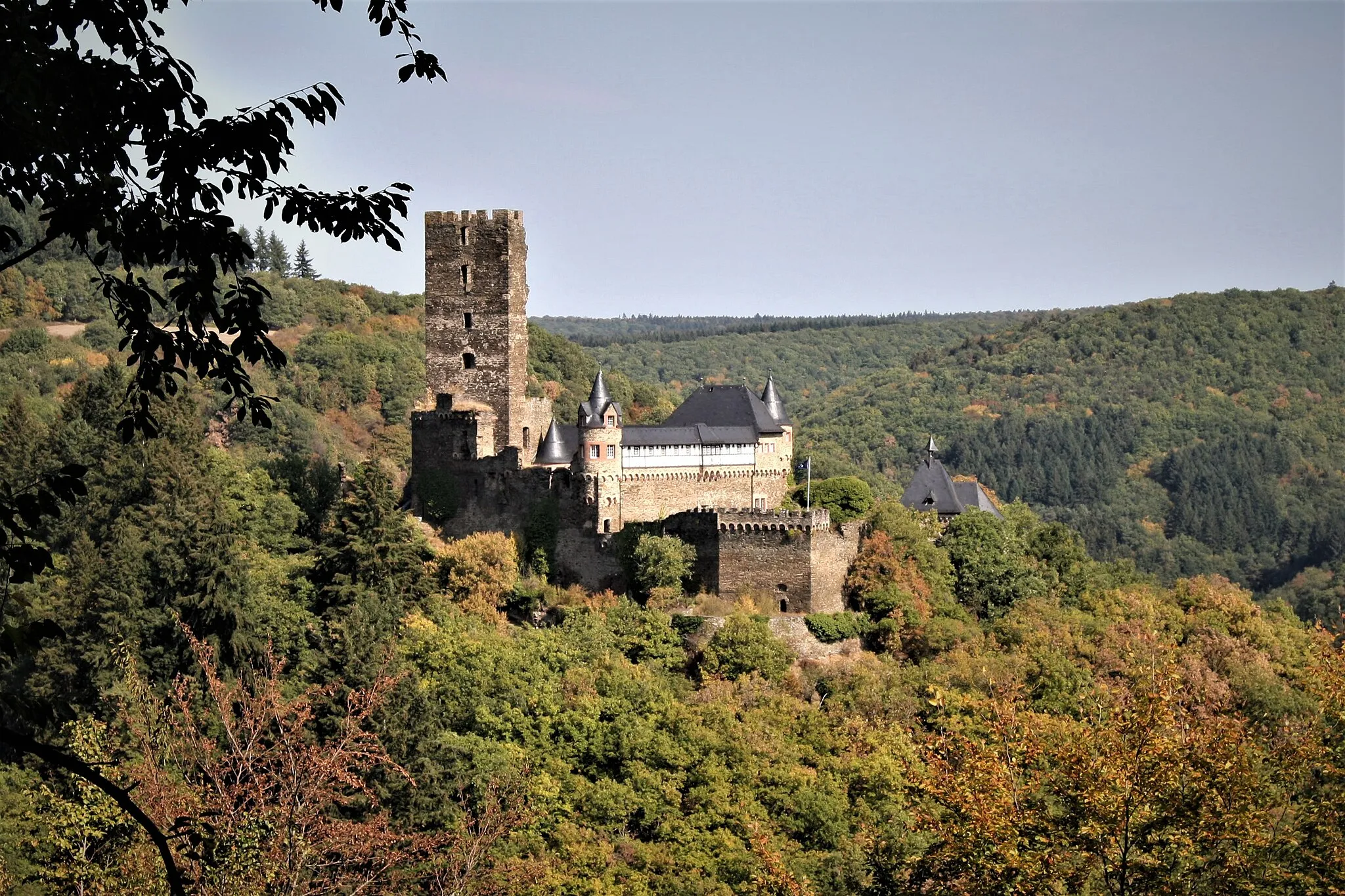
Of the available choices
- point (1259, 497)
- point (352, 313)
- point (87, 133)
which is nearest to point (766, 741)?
→ point (87, 133)

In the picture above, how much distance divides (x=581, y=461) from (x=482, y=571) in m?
4.31

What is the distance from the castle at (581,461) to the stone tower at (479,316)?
0.13ft

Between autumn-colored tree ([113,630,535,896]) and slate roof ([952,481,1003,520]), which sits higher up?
slate roof ([952,481,1003,520])

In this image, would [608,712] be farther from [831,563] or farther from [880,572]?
[880,572]

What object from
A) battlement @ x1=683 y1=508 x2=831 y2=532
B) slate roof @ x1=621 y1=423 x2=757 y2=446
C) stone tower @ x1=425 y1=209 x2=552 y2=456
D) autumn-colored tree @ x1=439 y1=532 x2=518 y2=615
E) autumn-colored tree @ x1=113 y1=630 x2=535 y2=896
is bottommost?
autumn-colored tree @ x1=113 y1=630 x2=535 y2=896

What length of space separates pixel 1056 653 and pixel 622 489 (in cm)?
1319

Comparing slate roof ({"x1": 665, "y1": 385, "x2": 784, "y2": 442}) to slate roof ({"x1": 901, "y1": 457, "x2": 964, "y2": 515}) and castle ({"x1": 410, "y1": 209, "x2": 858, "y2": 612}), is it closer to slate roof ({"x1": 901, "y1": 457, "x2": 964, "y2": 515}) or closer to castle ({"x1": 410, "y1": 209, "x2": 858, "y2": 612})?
castle ({"x1": 410, "y1": 209, "x2": 858, "y2": 612})

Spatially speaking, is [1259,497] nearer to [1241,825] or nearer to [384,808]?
[384,808]

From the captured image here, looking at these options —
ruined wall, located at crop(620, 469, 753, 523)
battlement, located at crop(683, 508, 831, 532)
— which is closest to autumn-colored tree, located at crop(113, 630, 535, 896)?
battlement, located at crop(683, 508, 831, 532)

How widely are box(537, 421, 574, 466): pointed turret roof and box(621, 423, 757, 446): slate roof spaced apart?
6.09ft

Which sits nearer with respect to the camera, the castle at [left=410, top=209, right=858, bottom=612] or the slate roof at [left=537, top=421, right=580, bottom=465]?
the castle at [left=410, top=209, right=858, bottom=612]

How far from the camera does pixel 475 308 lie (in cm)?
5066

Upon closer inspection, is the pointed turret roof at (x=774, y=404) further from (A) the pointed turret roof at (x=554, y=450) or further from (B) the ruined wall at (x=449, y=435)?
(B) the ruined wall at (x=449, y=435)

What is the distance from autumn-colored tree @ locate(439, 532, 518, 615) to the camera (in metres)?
47.1
